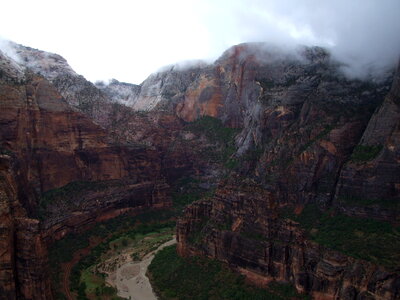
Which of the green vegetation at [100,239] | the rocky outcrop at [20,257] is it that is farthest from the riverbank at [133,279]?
the rocky outcrop at [20,257]

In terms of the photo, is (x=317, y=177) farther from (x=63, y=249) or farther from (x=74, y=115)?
(x=74, y=115)

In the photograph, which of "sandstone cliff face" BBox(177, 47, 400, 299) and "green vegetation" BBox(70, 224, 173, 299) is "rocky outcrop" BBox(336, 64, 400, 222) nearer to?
"sandstone cliff face" BBox(177, 47, 400, 299)

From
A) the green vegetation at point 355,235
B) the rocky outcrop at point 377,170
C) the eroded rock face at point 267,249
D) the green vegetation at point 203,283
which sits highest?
the rocky outcrop at point 377,170

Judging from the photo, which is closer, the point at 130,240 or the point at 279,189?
the point at 279,189

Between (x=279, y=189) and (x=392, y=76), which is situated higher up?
(x=392, y=76)

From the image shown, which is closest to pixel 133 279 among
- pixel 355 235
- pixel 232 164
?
pixel 355 235

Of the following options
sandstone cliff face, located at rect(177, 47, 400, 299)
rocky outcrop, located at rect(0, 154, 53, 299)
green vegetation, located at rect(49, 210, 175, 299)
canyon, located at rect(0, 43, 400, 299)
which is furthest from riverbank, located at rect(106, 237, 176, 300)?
rocky outcrop, located at rect(0, 154, 53, 299)

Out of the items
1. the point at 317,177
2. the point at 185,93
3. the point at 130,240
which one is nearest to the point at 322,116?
the point at 317,177

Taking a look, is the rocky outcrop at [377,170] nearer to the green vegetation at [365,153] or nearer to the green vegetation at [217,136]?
the green vegetation at [365,153]
